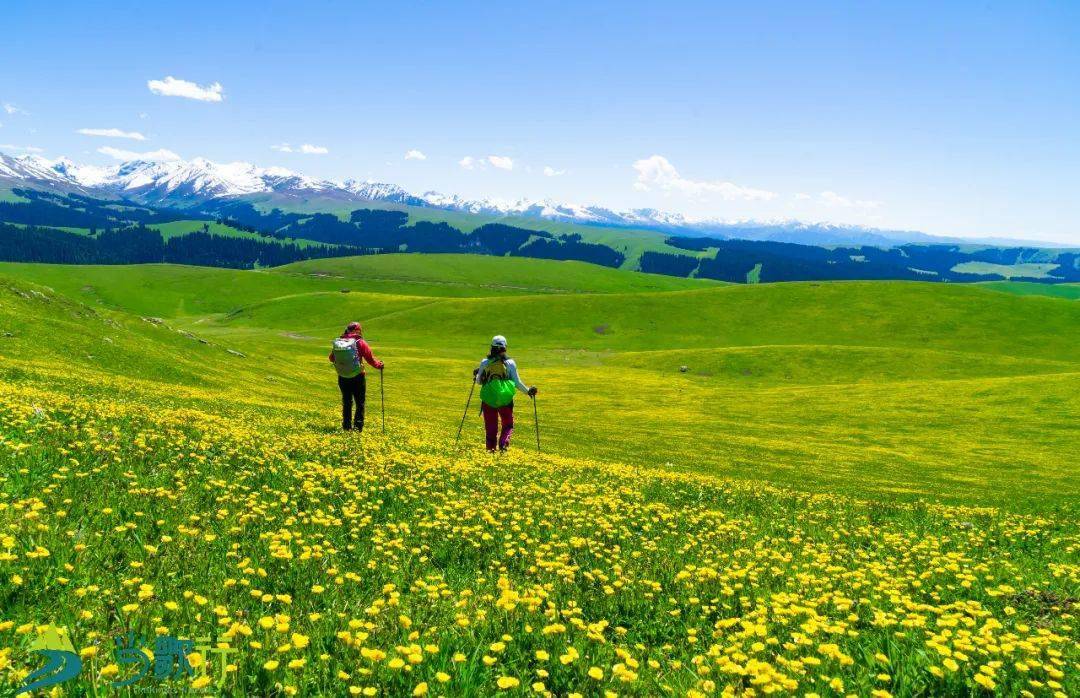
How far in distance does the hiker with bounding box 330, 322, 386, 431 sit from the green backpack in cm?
398

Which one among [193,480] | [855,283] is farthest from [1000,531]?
[855,283]

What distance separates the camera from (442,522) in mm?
10672

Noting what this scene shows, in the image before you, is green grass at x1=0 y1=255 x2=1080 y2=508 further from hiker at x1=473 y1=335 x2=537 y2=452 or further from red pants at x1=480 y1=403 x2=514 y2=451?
hiker at x1=473 y1=335 x2=537 y2=452

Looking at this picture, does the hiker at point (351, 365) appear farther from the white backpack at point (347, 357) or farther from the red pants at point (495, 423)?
the red pants at point (495, 423)

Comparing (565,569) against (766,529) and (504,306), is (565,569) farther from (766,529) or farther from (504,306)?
(504,306)

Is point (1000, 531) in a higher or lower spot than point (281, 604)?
lower

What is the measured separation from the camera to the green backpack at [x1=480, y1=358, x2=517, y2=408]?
22141 mm

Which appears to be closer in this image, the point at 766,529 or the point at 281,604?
the point at 281,604

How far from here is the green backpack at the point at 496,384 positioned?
22141 mm

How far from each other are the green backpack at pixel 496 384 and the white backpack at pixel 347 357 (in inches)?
189

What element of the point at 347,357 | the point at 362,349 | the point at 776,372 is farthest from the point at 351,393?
the point at 776,372

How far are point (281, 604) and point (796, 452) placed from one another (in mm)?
36478

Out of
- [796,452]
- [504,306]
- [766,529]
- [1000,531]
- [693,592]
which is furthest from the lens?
[504,306]

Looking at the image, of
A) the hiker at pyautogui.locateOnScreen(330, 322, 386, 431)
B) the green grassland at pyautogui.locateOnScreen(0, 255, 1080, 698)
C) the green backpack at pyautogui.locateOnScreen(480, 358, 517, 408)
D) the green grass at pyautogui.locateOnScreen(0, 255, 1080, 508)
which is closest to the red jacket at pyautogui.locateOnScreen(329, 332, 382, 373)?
the hiker at pyautogui.locateOnScreen(330, 322, 386, 431)
